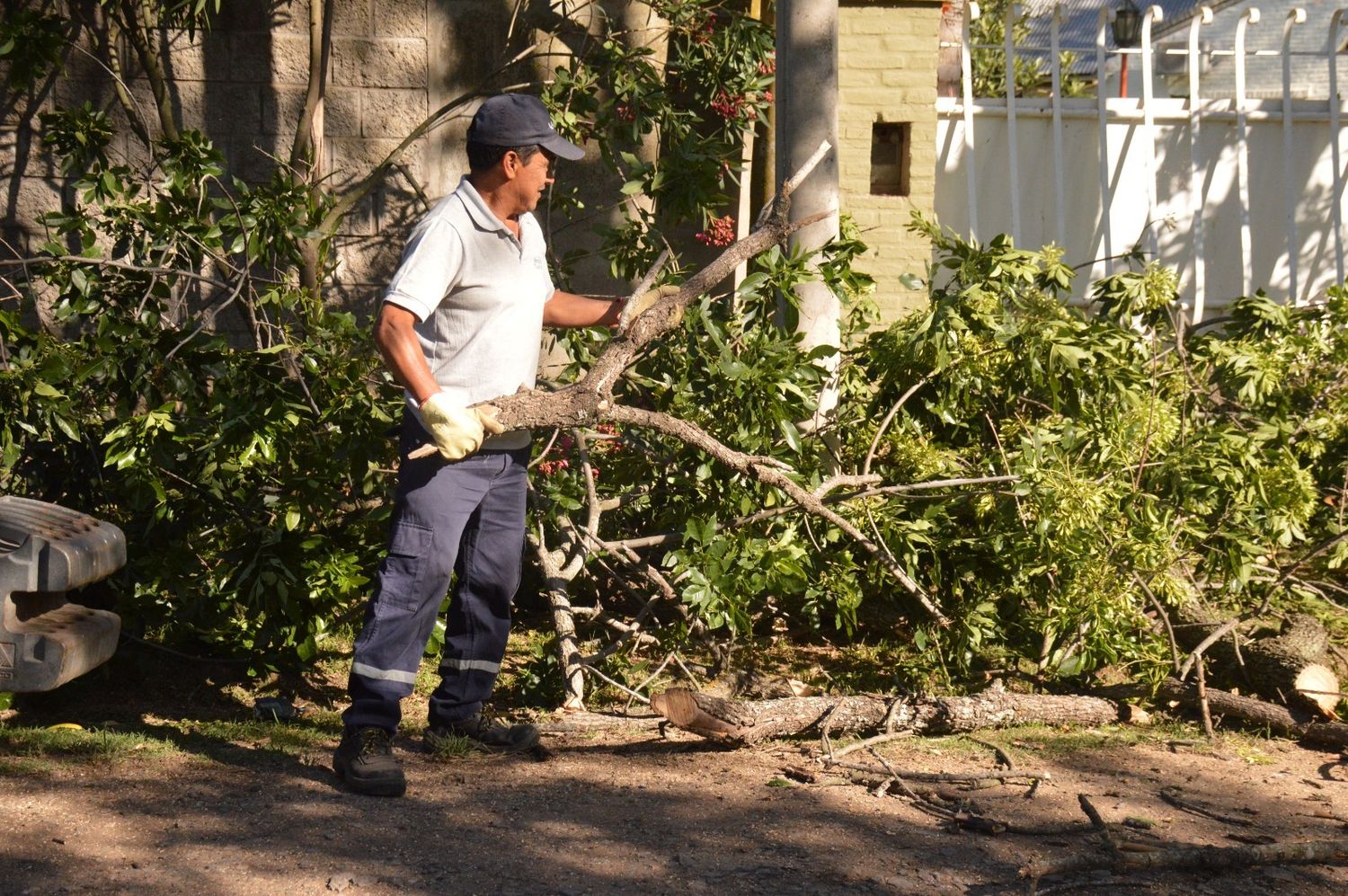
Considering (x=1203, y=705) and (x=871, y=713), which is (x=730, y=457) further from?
(x=1203, y=705)

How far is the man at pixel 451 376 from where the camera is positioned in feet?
12.2

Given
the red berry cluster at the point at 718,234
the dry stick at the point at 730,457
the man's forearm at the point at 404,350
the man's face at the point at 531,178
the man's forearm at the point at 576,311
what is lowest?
the dry stick at the point at 730,457

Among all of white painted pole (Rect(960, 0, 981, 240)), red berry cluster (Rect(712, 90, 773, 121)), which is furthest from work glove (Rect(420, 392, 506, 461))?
white painted pole (Rect(960, 0, 981, 240))

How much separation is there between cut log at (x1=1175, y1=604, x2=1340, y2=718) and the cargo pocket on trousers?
2908 millimetres

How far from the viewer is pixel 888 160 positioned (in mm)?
6918

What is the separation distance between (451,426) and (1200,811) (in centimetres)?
251

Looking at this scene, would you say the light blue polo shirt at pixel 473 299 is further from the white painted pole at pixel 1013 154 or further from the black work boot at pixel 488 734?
the white painted pole at pixel 1013 154

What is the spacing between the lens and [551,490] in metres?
4.84

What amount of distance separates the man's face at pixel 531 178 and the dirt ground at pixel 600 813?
1.79 m

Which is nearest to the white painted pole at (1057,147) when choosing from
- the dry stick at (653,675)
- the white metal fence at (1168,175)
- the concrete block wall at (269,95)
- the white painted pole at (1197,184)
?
the white metal fence at (1168,175)

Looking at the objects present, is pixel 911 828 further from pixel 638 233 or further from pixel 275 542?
pixel 638 233

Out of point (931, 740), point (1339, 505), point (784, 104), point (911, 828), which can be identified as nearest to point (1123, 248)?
point (1339, 505)

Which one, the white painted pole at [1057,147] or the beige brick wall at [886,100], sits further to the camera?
the white painted pole at [1057,147]

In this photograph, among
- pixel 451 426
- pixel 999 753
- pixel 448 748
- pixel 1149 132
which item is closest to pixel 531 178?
pixel 451 426
